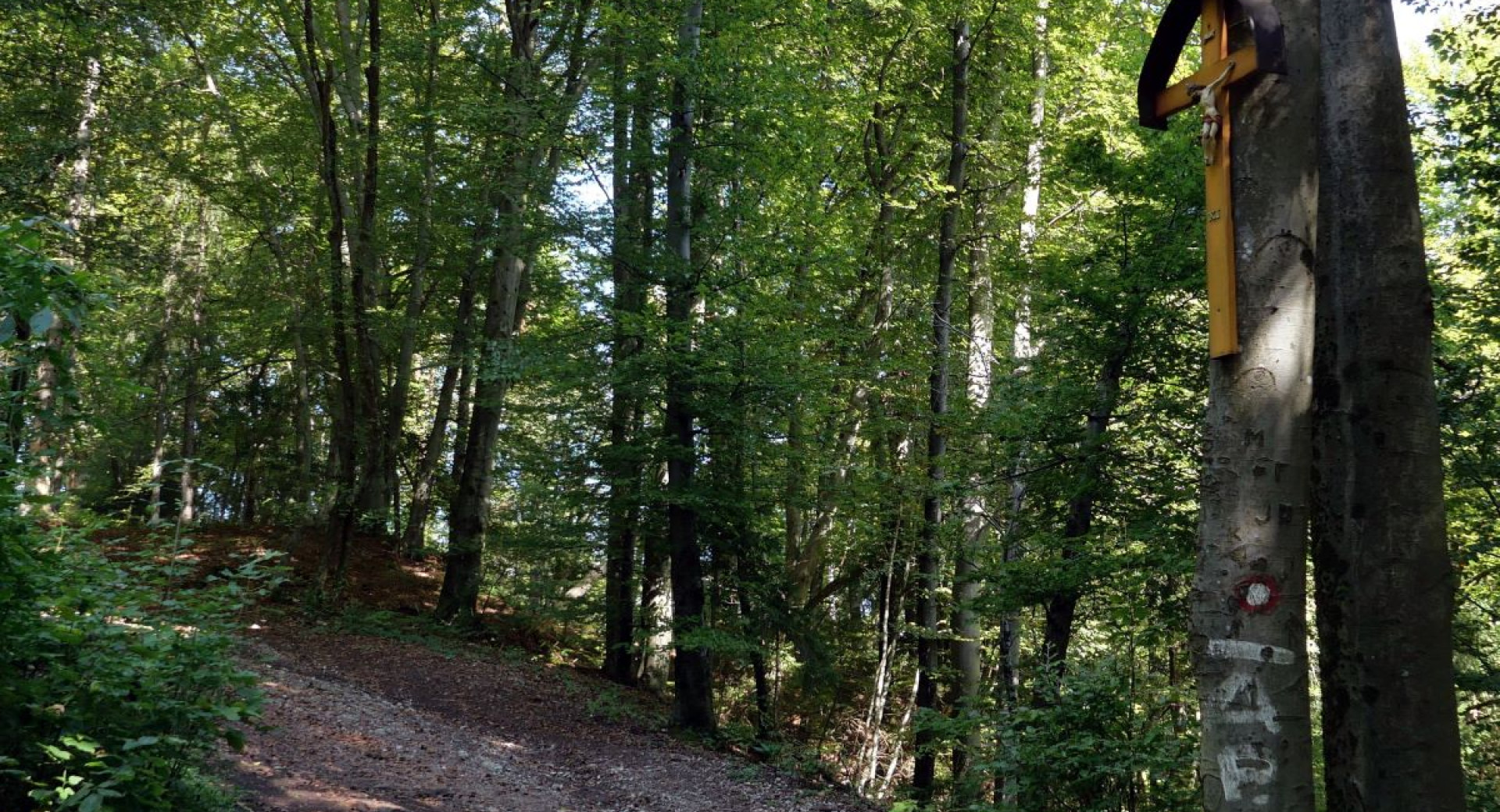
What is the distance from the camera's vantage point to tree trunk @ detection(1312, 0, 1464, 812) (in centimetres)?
340

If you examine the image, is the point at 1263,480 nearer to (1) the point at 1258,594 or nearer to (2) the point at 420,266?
(1) the point at 1258,594

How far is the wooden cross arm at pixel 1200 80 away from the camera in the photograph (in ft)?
10.1

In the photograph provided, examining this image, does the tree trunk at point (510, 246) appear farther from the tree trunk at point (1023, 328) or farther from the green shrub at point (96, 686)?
the green shrub at point (96, 686)

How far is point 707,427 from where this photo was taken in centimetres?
1116

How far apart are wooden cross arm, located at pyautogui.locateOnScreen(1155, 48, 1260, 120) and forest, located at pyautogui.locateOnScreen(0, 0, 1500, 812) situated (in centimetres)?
3

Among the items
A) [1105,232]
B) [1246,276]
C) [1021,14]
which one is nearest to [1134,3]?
[1021,14]

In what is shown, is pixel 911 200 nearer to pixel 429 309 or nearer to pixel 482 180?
pixel 482 180

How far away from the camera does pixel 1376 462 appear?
362 centimetres

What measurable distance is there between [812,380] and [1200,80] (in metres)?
7.16

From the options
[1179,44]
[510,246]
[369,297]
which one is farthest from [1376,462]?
[369,297]

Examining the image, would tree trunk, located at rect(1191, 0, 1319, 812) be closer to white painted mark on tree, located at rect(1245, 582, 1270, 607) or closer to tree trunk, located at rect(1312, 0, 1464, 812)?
white painted mark on tree, located at rect(1245, 582, 1270, 607)

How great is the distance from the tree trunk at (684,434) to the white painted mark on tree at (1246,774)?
25.8ft

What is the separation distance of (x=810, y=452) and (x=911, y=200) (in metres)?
5.12

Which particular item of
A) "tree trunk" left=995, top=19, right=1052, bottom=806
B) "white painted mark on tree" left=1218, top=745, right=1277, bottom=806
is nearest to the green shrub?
"white painted mark on tree" left=1218, top=745, right=1277, bottom=806
